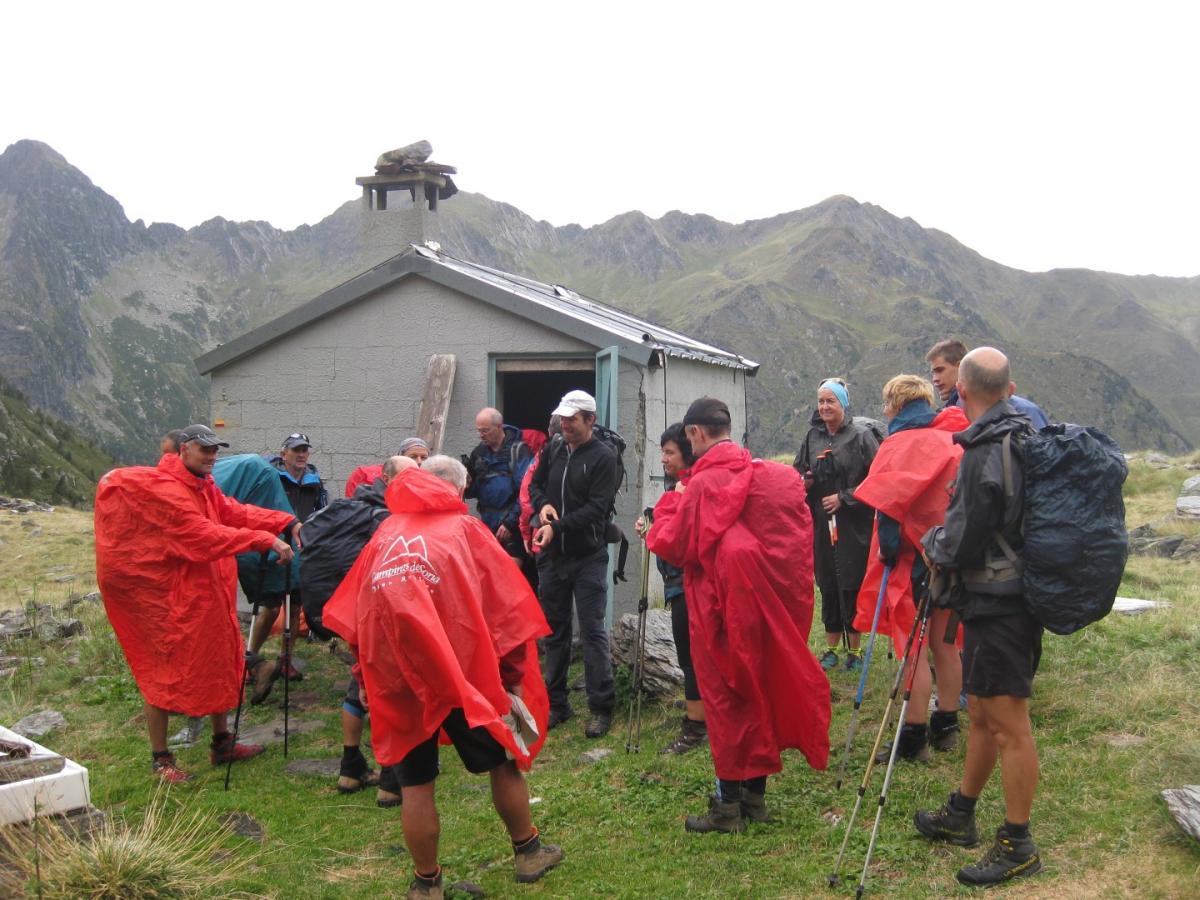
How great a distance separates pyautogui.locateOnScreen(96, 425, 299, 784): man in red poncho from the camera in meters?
5.44

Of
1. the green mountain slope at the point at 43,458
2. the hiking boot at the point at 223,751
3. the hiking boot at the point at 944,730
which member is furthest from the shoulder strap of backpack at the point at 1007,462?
the green mountain slope at the point at 43,458

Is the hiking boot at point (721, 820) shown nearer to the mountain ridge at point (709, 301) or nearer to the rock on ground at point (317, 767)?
the rock on ground at point (317, 767)

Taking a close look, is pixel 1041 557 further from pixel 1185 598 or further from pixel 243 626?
pixel 243 626

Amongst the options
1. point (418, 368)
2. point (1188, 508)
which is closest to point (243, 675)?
point (418, 368)

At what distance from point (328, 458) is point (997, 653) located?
660 centimetres

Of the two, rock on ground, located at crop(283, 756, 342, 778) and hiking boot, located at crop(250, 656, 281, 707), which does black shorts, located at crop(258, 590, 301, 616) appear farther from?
rock on ground, located at crop(283, 756, 342, 778)

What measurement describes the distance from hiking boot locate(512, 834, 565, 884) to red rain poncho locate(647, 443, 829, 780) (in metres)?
0.87

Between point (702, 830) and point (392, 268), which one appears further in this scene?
point (392, 268)

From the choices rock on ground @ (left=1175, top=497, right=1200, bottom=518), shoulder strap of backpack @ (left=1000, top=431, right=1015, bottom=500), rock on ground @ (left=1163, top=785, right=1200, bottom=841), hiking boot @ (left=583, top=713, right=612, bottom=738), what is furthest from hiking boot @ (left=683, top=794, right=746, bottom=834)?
rock on ground @ (left=1175, top=497, right=1200, bottom=518)

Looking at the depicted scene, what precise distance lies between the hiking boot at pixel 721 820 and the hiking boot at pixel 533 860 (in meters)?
0.69

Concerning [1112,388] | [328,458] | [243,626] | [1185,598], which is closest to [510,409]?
[328,458]

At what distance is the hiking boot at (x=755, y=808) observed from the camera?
14.7 feet

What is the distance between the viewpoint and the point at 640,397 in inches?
309

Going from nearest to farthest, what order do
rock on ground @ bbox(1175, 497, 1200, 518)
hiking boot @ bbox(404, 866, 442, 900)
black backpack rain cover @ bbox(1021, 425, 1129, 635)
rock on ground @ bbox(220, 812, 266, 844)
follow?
black backpack rain cover @ bbox(1021, 425, 1129, 635)
hiking boot @ bbox(404, 866, 442, 900)
rock on ground @ bbox(220, 812, 266, 844)
rock on ground @ bbox(1175, 497, 1200, 518)
